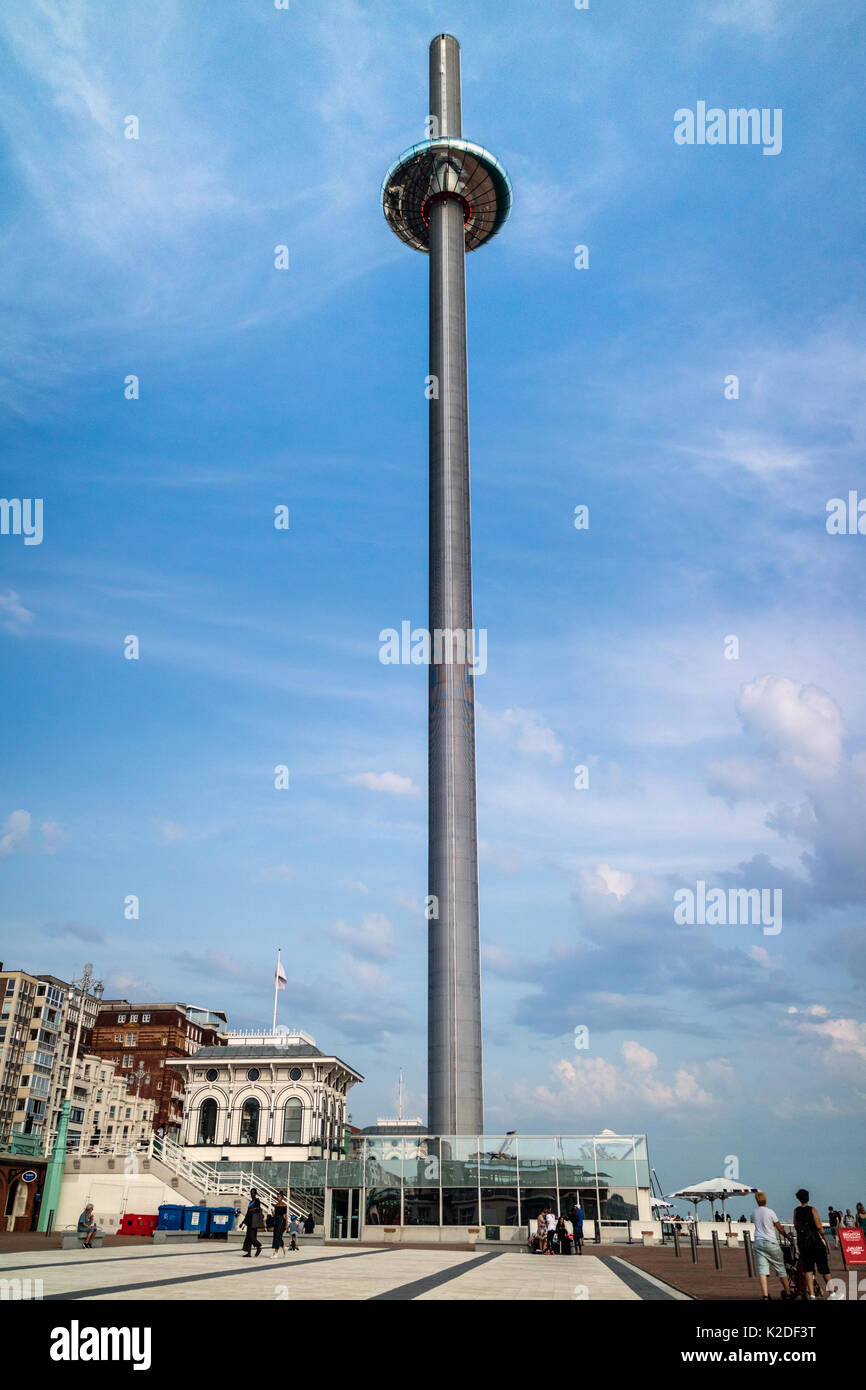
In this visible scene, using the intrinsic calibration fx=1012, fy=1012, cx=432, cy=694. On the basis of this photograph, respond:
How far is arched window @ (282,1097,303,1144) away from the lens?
2926 inches

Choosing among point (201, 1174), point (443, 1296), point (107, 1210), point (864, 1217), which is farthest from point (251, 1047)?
point (443, 1296)

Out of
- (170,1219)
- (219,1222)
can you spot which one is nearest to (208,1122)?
(219,1222)

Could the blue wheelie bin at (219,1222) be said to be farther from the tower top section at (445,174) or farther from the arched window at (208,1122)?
the tower top section at (445,174)

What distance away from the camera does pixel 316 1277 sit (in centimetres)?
2198

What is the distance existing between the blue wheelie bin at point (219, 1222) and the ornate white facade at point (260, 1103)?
1277 inches

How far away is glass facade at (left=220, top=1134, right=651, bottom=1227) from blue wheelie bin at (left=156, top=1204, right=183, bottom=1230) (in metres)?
8.85

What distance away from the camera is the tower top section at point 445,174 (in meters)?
88.5

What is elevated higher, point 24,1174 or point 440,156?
point 440,156

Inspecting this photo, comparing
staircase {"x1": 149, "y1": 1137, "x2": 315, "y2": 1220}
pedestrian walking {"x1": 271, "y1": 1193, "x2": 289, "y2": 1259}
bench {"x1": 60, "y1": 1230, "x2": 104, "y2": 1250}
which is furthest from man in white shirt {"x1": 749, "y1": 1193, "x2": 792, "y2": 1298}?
staircase {"x1": 149, "y1": 1137, "x2": 315, "y2": 1220}

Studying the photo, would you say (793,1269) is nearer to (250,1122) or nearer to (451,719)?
(451,719)
